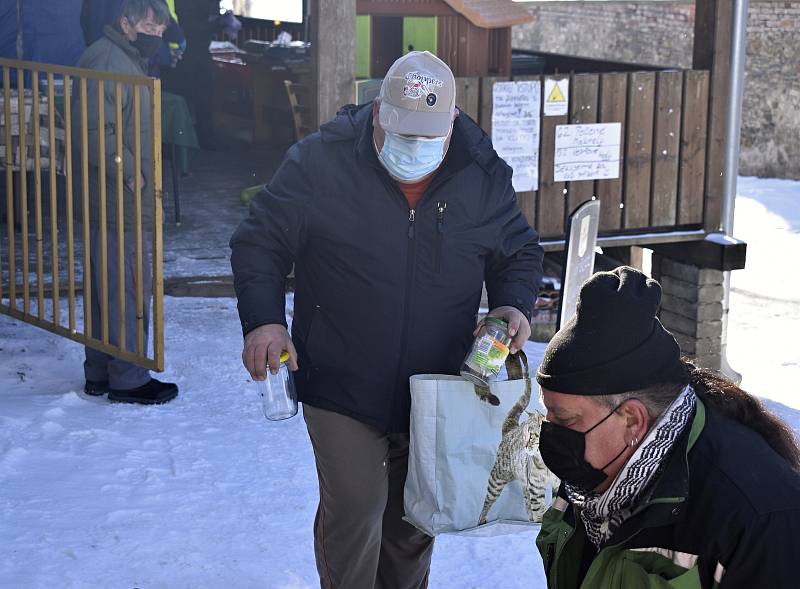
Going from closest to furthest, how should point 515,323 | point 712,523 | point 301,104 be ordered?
point 712,523, point 515,323, point 301,104

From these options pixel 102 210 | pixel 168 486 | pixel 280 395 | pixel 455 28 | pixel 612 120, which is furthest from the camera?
pixel 455 28

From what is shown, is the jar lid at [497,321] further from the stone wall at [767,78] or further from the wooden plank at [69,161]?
the stone wall at [767,78]

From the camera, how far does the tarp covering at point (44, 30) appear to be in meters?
8.60

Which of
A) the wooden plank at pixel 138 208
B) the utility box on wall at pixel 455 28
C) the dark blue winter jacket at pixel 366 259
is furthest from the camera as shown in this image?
the utility box on wall at pixel 455 28

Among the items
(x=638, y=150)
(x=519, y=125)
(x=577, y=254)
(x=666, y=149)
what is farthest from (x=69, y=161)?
(x=666, y=149)

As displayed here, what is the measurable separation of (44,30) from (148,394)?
12.9 ft

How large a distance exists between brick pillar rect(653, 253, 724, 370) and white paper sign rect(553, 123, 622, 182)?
3.36 ft

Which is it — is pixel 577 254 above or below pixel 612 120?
below

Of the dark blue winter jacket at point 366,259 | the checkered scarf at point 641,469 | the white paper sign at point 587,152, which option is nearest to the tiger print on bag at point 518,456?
the dark blue winter jacket at point 366,259

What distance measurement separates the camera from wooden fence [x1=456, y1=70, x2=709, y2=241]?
771 cm

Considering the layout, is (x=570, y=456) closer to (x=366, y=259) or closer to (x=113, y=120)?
(x=366, y=259)

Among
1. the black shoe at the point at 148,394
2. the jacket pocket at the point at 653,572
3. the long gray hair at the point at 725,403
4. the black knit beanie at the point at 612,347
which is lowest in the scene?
the black shoe at the point at 148,394

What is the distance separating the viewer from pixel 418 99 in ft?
10.3

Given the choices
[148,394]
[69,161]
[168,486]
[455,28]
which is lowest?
[168,486]
